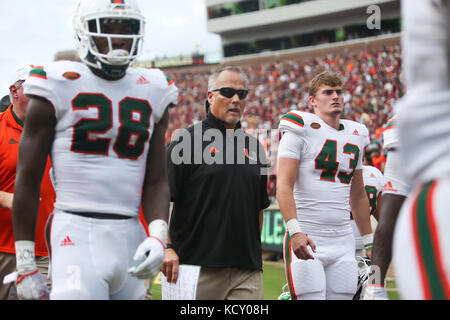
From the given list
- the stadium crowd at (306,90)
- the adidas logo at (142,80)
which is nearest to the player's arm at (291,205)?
the adidas logo at (142,80)

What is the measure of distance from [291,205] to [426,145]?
282 cm

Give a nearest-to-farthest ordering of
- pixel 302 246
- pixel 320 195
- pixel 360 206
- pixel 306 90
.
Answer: pixel 302 246 → pixel 320 195 → pixel 360 206 → pixel 306 90

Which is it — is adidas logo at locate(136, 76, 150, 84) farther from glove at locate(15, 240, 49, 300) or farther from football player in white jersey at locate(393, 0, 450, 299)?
football player in white jersey at locate(393, 0, 450, 299)

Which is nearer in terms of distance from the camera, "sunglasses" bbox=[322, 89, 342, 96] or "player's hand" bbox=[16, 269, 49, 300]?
"player's hand" bbox=[16, 269, 49, 300]

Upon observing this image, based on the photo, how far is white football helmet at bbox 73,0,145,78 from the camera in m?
2.55

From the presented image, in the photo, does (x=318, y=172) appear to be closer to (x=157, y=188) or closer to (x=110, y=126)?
(x=157, y=188)

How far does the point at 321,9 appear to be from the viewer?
123 ft

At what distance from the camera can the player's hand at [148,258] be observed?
242 cm

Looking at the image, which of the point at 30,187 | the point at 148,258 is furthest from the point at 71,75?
the point at 148,258

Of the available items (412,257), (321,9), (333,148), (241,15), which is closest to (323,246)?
(333,148)

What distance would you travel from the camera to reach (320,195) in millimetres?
4383

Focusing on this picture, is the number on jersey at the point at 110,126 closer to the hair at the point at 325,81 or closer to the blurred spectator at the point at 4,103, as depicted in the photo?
the hair at the point at 325,81

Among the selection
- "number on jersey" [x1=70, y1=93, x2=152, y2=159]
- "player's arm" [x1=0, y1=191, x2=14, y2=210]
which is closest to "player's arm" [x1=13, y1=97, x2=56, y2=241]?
"number on jersey" [x1=70, y1=93, x2=152, y2=159]

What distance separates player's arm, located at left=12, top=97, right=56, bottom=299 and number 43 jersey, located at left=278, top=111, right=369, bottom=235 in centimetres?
220
